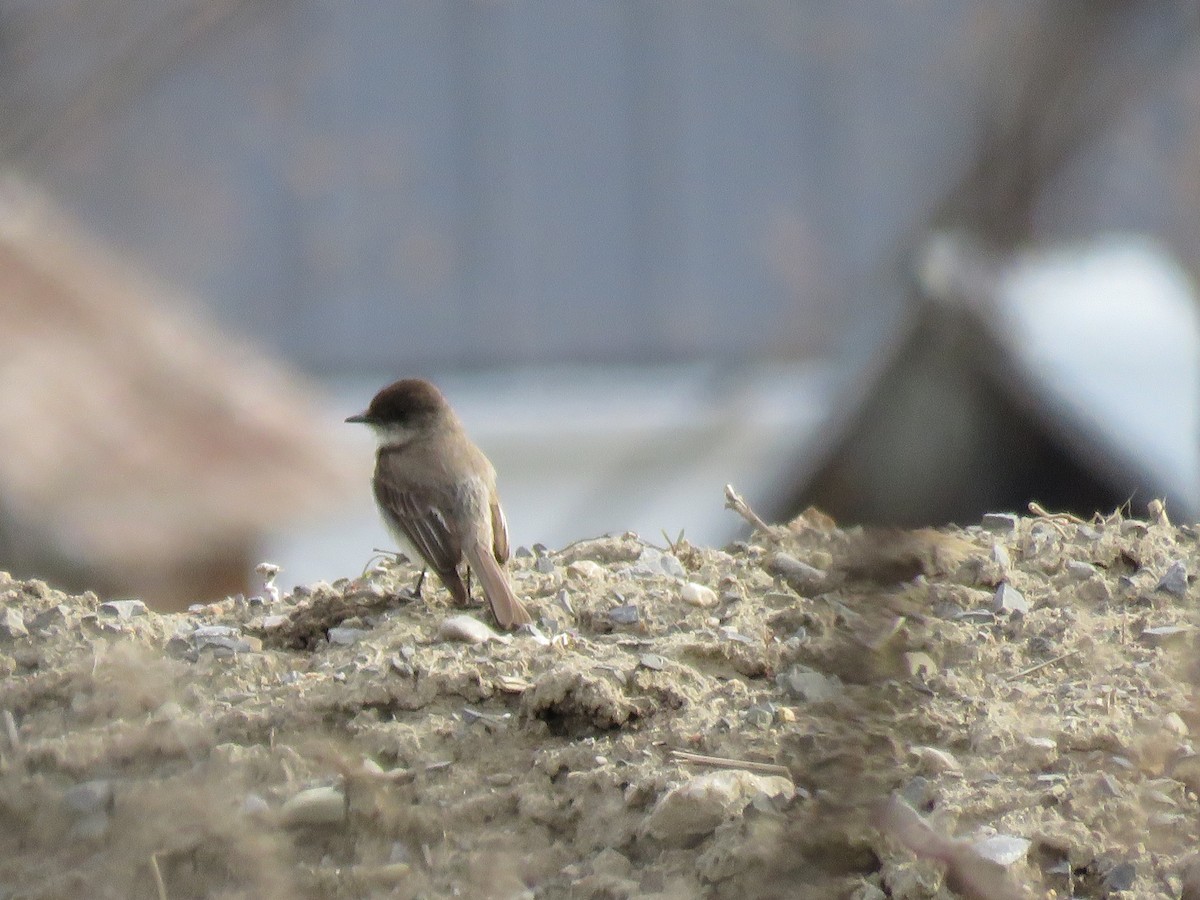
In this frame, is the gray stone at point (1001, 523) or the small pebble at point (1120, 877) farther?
the gray stone at point (1001, 523)

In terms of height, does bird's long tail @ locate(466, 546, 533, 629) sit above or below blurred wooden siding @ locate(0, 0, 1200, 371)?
below

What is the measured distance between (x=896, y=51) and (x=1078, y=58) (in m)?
7.35

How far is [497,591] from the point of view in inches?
126

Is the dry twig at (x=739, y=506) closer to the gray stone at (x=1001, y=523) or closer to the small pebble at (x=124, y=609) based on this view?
the gray stone at (x=1001, y=523)

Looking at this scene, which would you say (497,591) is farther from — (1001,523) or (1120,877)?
(1120,877)

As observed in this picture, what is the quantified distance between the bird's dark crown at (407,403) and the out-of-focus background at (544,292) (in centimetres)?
60

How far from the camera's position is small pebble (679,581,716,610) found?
301cm

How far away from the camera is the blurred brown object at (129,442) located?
627 cm

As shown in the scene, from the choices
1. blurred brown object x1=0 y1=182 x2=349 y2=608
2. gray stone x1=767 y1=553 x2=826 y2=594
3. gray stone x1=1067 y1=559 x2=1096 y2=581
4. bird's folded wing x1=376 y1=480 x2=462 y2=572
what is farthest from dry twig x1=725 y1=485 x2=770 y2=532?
blurred brown object x1=0 y1=182 x2=349 y2=608

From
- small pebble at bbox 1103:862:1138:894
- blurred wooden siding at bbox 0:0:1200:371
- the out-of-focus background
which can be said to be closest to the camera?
small pebble at bbox 1103:862:1138:894

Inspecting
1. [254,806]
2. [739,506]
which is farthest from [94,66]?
[739,506]

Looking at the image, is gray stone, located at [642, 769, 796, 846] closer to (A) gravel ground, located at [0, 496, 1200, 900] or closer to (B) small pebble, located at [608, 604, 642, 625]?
(A) gravel ground, located at [0, 496, 1200, 900]

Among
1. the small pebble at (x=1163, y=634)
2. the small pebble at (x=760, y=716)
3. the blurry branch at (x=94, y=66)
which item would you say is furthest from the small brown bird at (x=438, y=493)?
the blurry branch at (x=94, y=66)

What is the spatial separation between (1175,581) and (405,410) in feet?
7.67
